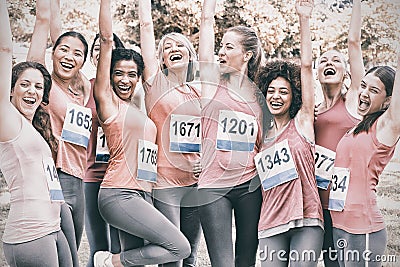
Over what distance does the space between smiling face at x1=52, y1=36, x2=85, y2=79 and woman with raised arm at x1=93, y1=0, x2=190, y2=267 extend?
0.37 feet

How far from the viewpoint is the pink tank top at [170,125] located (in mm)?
3996

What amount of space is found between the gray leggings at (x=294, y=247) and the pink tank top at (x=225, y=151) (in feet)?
1.12

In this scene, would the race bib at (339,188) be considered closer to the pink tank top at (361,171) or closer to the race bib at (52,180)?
the pink tank top at (361,171)

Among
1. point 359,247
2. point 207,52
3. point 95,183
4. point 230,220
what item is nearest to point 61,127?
point 95,183

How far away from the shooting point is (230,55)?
399 cm

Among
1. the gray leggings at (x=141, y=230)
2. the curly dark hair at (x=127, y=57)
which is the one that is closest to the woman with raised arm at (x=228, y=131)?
the gray leggings at (x=141, y=230)

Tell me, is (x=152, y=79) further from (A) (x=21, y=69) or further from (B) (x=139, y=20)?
(A) (x=21, y=69)

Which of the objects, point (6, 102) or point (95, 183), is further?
point (95, 183)

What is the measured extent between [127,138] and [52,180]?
1.40 feet

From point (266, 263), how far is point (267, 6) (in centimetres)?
130

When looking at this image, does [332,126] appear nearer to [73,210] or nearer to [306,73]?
[306,73]

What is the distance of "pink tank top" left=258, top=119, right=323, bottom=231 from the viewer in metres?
3.96

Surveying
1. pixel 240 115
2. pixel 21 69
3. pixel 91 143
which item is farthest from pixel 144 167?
pixel 21 69

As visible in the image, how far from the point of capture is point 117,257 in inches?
159
